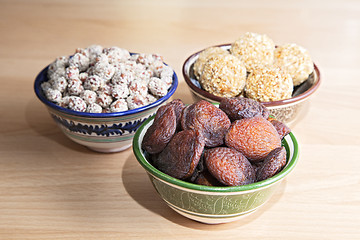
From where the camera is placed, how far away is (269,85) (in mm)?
943

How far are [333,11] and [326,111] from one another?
3.59ft

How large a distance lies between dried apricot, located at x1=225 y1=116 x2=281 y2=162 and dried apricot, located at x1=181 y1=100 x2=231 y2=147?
0.02 m

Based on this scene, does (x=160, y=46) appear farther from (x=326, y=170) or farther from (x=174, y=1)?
(x=326, y=170)

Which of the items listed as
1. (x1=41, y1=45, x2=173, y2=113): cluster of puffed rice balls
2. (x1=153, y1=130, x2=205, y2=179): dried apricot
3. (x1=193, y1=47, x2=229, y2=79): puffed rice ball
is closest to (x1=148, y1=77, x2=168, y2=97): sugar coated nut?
(x1=41, y1=45, x2=173, y2=113): cluster of puffed rice balls

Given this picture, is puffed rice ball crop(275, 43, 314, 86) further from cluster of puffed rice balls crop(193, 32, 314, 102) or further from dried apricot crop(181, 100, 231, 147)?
dried apricot crop(181, 100, 231, 147)

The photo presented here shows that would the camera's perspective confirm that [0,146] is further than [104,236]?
Yes

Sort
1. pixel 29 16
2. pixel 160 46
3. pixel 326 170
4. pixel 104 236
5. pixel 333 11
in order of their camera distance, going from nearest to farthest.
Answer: pixel 104 236, pixel 326 170, pixel 160 46, pixel 29 16, pixel 333 11

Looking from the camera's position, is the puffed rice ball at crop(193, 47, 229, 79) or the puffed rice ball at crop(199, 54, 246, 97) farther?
the puffed rice ball at crop(193, 47, 229, 79)

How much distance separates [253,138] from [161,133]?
16cm

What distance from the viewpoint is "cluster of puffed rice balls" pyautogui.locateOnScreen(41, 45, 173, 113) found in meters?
0.92

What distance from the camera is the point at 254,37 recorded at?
1.07 m

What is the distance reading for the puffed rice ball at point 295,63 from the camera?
1.04 meters

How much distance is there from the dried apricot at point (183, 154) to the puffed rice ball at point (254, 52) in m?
0.39

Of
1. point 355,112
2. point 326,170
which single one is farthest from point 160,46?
point 326,170
